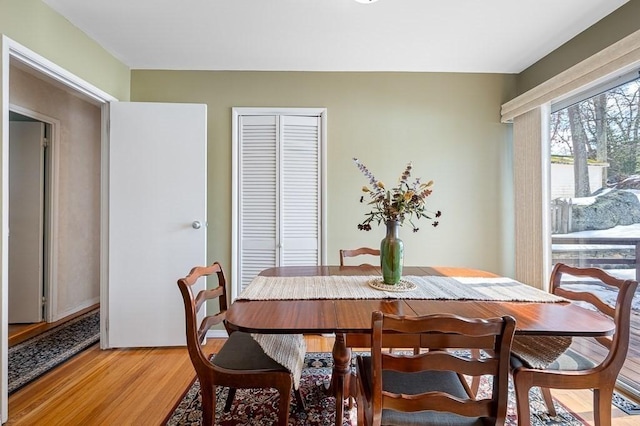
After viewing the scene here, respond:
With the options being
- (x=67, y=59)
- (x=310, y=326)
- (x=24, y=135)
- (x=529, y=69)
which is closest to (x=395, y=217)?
(x=310, y=326)

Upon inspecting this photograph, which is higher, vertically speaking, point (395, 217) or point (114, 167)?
point (114, 167)

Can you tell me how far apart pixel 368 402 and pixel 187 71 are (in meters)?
2.98

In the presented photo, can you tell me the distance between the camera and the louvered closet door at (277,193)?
2.85 m

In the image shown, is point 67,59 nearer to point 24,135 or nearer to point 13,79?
point 13,79

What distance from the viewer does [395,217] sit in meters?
1.60

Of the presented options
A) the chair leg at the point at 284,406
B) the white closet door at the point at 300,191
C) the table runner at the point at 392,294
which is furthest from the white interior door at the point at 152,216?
the chair leg at the point at 284,406

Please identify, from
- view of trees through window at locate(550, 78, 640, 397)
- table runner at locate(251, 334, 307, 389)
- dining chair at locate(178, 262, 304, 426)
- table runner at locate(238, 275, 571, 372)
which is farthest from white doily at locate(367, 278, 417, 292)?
view of trees through window at locate(550, 78, 640, 397)

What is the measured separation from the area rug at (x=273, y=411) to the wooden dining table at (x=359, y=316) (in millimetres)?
305

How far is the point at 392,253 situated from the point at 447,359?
676 mm

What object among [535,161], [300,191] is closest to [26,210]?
[300,191]

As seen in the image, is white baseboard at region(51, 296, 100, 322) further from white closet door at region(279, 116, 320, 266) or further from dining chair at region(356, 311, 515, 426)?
dining chair at region(356, 311, 515, 426)

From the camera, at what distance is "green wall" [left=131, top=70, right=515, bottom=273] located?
2854mm

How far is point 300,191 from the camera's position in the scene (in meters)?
2.87

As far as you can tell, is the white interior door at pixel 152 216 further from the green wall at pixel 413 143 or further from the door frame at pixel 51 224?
the door frame at pixel 51 224
